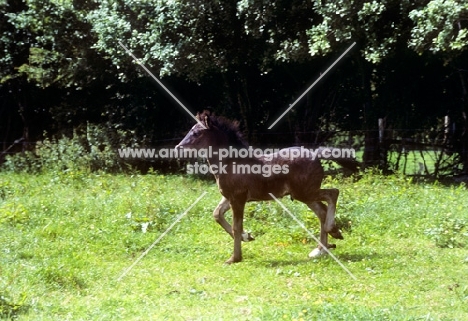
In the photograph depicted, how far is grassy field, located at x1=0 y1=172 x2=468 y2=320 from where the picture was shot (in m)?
7.87

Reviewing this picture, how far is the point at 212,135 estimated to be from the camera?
10.3m

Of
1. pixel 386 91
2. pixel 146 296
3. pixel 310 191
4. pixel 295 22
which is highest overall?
pixel 295 22


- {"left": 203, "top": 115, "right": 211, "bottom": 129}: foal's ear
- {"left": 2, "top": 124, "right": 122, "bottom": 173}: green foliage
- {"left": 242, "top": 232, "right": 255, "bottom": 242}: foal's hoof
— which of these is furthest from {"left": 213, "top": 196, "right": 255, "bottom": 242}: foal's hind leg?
{"left": 2, "top": 124, "right": 122, "bottom": 173}: green foliage

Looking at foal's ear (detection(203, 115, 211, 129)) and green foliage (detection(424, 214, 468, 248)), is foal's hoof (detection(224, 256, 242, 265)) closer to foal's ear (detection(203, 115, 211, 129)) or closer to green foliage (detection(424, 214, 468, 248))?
foal's ear (detection(203, 115, 211, 129))

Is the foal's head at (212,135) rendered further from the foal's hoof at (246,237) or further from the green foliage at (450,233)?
the green foliage at (450,233)

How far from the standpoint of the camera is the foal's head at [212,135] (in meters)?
10.2

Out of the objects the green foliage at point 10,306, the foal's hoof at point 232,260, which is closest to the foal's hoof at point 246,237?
the foal's hoof at point 232,260

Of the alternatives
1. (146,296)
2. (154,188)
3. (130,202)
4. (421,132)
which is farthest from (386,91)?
(146,296)

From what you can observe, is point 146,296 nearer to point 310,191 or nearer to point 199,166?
point 310,191

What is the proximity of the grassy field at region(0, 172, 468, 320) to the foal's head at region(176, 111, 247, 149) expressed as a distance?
1.61 metres

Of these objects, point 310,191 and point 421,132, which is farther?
point 421,132

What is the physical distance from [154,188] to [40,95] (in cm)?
779

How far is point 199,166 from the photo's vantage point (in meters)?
17.9

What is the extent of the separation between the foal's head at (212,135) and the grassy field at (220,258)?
1.61m
